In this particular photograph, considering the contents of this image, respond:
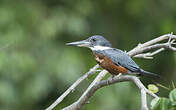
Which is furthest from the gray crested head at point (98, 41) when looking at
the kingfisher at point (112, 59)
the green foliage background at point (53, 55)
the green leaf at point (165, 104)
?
the green foliage background at point (53, 55)

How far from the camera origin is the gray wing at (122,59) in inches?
135

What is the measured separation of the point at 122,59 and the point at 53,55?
8.42 feet

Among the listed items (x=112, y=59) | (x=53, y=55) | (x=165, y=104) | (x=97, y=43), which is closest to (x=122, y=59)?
(x=112, y=59)

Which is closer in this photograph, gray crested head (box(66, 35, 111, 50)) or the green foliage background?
gray crested head (box(66, 35, 111, 50))

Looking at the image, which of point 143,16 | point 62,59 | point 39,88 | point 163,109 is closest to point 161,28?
point 143,16

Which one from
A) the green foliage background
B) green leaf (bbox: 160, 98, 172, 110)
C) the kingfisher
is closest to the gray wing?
the kingfisher

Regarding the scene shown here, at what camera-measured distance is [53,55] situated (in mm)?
5957

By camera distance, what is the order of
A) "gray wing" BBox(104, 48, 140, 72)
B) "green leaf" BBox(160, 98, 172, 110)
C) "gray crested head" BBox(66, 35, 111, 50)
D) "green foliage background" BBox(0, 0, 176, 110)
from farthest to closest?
"green foliage background" BBox(0, 0, 176, 110)
"gray crested head" BBox(66, 35, 111, 50)
"gray wing" BBox(104, 48, 140, 72)
"green leaf" BBox(160, 98, 172, 110)

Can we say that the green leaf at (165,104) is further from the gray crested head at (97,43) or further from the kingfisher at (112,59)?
the gray crested head at (97,43)

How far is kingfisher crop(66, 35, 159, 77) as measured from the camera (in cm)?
345

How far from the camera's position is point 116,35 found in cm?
684

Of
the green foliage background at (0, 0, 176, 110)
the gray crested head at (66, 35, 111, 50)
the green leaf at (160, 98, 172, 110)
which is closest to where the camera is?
the green leaf at (160, 98, 172, 110)

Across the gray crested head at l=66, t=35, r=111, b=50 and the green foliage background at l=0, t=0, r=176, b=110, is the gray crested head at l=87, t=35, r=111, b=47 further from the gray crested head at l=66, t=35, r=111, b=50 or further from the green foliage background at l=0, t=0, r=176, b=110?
the green foliage background at l=0, t=0, r=176, b=110

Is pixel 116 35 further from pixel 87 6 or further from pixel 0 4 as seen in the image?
pixel 0 4
